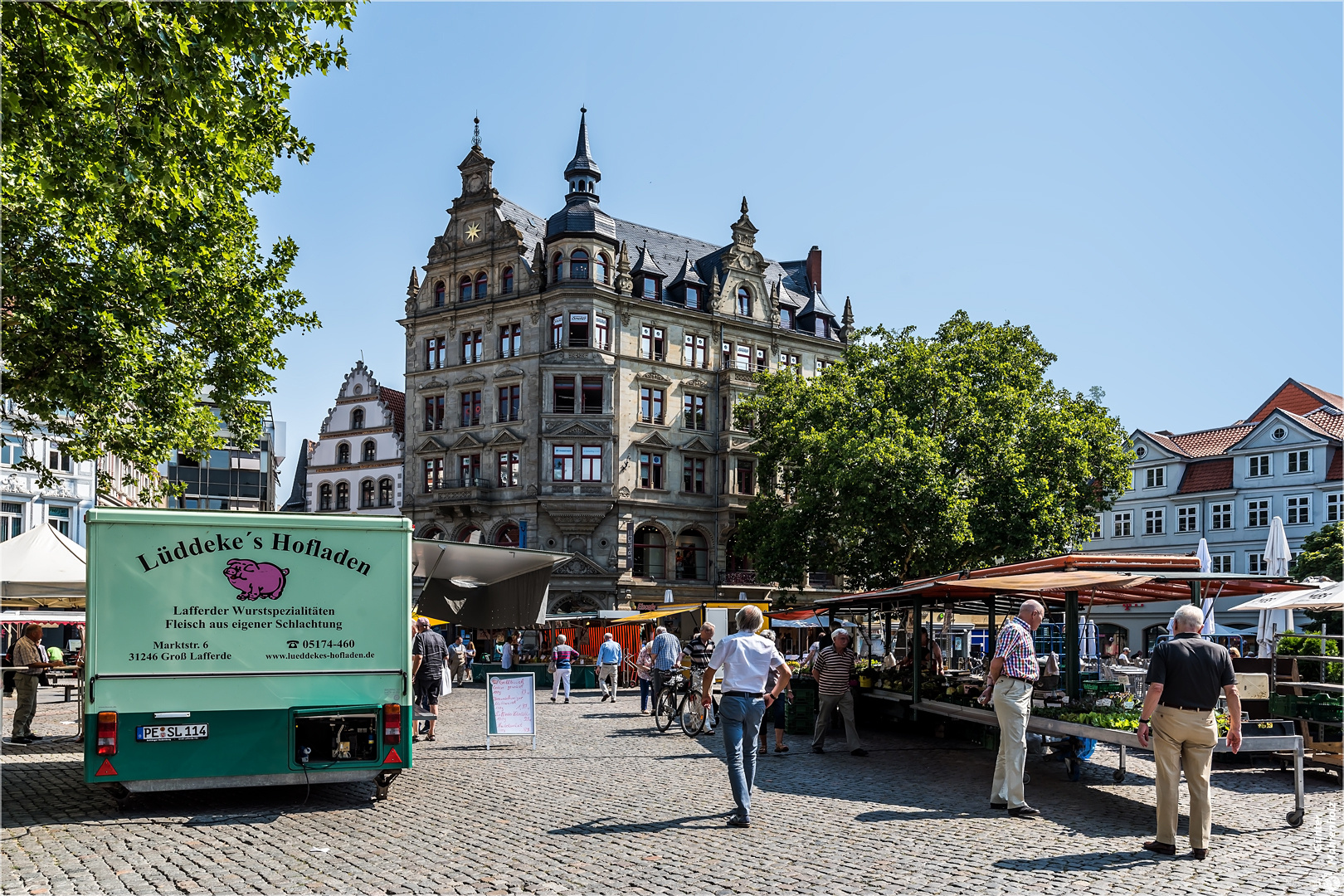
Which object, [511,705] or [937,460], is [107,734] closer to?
[511,705]

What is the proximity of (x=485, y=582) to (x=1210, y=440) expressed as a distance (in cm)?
5796

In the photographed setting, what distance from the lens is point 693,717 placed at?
67.7ft

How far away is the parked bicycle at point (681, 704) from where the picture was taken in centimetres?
2062

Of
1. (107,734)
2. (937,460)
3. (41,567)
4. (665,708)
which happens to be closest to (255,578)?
(107,734)

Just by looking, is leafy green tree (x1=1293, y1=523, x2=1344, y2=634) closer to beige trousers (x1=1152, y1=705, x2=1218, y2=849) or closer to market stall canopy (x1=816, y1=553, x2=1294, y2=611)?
market stall canopy (x1=816, y1=553, x2=1294, y2=611)

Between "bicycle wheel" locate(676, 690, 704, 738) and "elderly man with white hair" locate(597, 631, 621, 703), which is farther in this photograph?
"elderly man with white hair" locate(597, 631, 621, 703)

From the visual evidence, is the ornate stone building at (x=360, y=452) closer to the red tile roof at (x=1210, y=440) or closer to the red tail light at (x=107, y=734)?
the red tile roof at (x=1210, y=440)

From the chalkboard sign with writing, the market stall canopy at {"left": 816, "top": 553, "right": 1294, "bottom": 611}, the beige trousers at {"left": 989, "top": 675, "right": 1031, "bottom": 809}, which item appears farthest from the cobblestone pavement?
the market stall canopy at {"left": 816, "top": 553, "right": 1294, "bottom": 611}

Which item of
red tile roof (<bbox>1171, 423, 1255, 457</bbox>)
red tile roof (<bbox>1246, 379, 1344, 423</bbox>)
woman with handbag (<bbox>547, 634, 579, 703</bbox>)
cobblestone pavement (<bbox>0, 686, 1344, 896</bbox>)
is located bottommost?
woman with handbag (<bbox>547, 634, 579, 703</bbox>)

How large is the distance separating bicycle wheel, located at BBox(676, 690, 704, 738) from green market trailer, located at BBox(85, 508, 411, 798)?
8.89 m

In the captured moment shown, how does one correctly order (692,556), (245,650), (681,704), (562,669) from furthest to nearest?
(692,556) → (562,669) → (681,704) → (245,650)

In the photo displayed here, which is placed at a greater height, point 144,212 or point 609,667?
point 144,212

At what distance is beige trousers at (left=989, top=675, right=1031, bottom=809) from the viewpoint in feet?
38.3

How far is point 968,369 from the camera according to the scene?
48.6m
